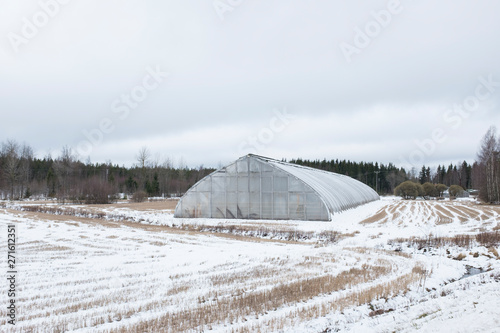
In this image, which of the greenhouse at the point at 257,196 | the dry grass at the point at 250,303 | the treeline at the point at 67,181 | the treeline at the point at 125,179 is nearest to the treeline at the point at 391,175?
the treeline at the point at 125,179

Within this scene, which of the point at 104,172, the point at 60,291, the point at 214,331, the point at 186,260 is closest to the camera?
the point at 214,331

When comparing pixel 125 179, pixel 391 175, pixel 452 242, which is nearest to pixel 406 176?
pixel 391 175

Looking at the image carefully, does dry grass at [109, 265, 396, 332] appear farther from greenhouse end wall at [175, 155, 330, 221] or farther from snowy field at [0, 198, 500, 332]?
greenhouse end wall at [175, 155, 330, 221]

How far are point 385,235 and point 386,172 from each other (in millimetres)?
124972

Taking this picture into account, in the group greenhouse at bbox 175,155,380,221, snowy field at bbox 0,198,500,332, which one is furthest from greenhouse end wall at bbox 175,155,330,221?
snowy field at bbox 0,198,500,332

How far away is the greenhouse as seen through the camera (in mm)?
30500

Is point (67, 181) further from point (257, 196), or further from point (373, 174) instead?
point (373, 174)

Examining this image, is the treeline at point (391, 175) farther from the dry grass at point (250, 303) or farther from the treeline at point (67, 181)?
the dry grass at point (250, 303)

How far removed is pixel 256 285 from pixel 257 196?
856 inches

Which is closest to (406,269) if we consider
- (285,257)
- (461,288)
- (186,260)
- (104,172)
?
(461,288)

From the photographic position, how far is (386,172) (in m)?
138

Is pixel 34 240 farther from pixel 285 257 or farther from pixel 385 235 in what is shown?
pixel 385 235

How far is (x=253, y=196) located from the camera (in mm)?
32375

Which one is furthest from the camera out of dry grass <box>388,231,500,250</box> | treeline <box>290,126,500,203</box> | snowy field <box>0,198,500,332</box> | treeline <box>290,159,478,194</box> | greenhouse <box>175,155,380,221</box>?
treeline <box>290,159,478,194</box>
